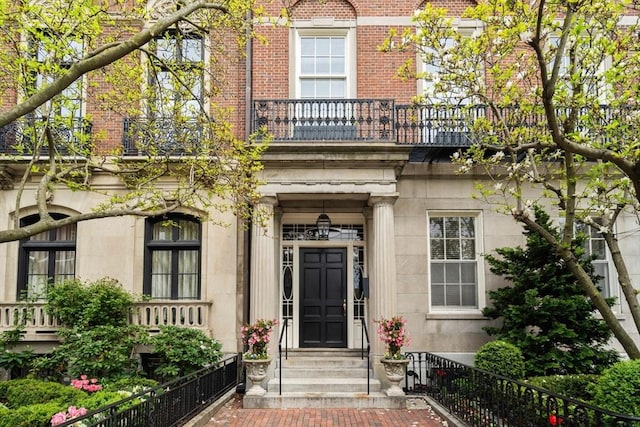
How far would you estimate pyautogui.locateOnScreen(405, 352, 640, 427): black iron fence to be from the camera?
559 cm

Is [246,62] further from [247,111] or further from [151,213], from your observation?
[151,213]

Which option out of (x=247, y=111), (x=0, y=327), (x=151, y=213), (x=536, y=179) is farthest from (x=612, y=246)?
(x=0, y=327)

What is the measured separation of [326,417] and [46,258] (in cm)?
816

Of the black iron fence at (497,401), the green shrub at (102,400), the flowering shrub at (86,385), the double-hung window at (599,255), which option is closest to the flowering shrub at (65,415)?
the green shrub at (102,400)

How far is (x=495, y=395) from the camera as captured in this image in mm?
7543

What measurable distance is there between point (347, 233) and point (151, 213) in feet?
21.3

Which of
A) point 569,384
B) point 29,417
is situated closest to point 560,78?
point 569,384

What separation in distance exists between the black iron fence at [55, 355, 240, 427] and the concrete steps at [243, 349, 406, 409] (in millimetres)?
842

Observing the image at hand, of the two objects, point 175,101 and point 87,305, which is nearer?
point 175,101

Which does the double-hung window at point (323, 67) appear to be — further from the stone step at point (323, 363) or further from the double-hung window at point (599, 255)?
the double-hung window at point (599, 255)

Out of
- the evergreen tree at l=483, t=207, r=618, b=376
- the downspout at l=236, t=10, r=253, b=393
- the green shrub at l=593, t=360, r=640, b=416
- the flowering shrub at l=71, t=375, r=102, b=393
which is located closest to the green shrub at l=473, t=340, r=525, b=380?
the evergreen tree at l=483, t=207, r=618, b=376

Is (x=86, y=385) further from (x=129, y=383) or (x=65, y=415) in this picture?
(x=65, y=415)

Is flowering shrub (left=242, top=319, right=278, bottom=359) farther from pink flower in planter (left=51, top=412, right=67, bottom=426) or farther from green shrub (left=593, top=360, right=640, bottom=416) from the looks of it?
green shrub (left=593, top=360, right=640, bottom=416)

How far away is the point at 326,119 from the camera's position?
477 inches
